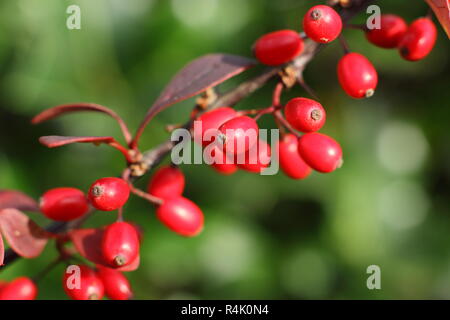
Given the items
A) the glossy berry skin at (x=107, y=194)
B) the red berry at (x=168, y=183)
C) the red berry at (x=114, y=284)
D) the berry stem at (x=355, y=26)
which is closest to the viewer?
the glossy berry skin at (x=107, y=194)

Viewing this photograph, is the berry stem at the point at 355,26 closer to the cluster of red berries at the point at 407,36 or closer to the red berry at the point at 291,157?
the cluster of red berries at the point at 407,36

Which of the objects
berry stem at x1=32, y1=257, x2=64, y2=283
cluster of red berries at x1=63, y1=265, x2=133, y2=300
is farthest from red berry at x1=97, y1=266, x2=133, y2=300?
berry stem at x1=32, y1=257, x2=64, y2=283

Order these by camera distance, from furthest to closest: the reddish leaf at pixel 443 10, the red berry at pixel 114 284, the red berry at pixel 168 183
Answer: the red berry at pixel 168 183 → the red berry at pixel 114 284 → the reddish leaf at pixel 443 10

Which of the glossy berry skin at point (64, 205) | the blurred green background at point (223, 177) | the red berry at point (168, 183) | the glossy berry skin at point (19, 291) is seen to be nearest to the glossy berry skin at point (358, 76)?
the red berry at point (168, 183)

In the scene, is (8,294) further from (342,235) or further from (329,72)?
(329,72)

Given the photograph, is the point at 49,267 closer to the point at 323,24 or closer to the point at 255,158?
the point at 255,158
